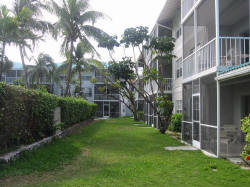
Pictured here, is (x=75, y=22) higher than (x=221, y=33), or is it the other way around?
(x=75, y=22)

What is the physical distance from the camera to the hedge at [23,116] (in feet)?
24.0

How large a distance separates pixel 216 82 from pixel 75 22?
42.0 ft

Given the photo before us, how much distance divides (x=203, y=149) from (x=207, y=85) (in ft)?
7.41

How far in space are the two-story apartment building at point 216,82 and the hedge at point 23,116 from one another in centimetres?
555

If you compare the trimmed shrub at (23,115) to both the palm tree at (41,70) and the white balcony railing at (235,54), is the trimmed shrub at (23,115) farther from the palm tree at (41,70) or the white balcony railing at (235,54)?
the palm tree at (41,70)

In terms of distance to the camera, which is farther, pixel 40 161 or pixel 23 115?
pixel 23 115

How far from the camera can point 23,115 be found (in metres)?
8.55

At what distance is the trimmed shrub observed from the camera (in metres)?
7.32

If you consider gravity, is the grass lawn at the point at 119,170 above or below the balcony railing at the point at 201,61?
below

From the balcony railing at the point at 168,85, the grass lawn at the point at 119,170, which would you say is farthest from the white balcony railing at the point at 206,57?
the balcony railing at the point at 168,85

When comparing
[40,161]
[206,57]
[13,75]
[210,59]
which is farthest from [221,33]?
[13,75]

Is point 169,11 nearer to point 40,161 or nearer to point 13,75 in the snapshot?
point 40,161

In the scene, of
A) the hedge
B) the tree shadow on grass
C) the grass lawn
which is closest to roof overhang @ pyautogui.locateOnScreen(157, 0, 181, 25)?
the hedge

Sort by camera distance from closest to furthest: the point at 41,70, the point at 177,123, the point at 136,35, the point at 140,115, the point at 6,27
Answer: the point at 6,27 < the point at 136,35 < the point at 177,123 < the point at 140,115 < the point at 41,70
